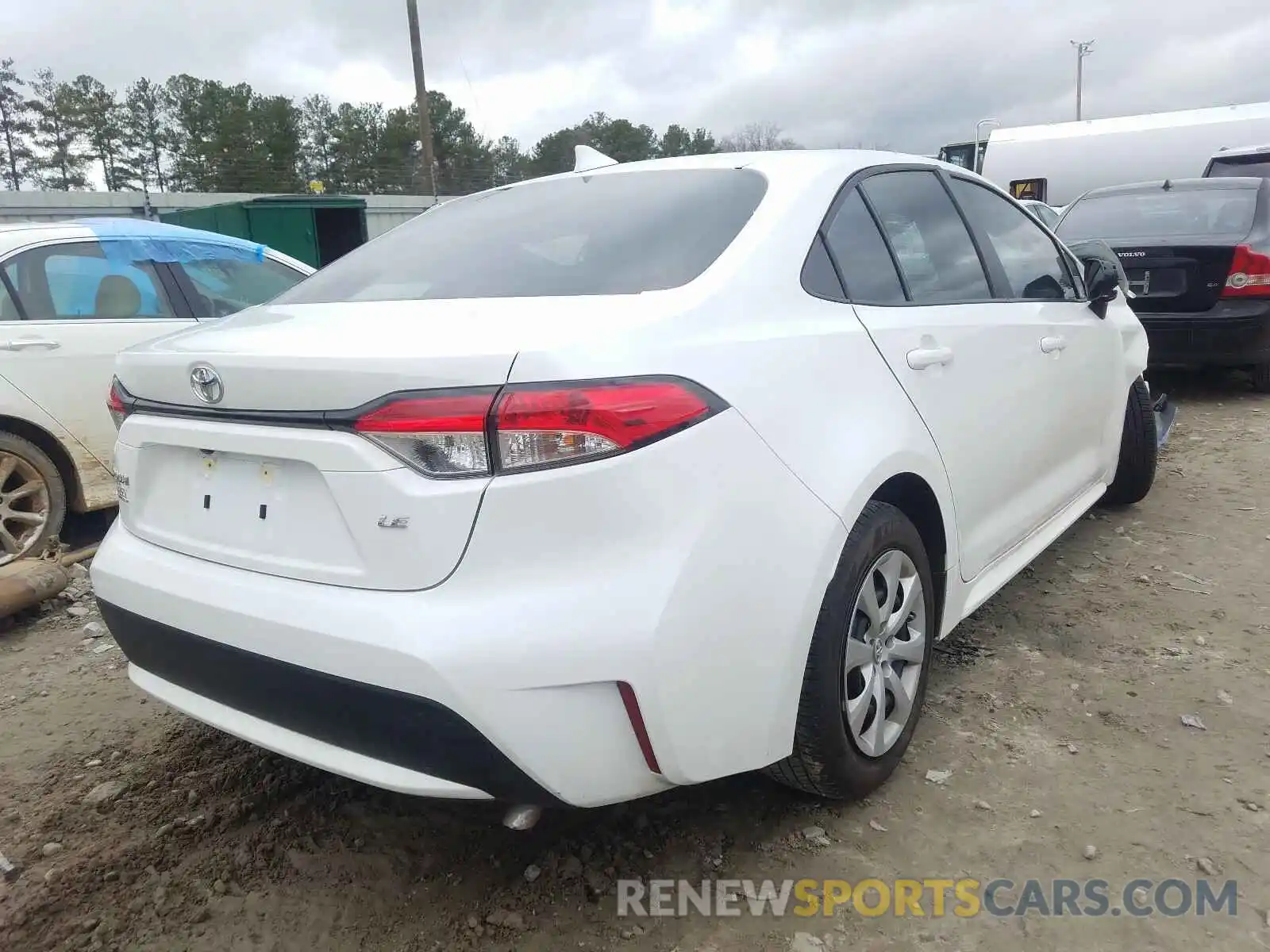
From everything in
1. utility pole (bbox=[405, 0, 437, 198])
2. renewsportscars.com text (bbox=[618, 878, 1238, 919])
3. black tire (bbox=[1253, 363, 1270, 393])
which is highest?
utility pole (bbox=[405, 0, 437, 198])

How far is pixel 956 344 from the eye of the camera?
2.59m

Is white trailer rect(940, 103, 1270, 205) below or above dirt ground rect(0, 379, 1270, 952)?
above

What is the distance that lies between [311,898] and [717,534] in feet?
4.13

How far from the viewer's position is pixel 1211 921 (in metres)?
1.95

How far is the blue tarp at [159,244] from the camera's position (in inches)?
183

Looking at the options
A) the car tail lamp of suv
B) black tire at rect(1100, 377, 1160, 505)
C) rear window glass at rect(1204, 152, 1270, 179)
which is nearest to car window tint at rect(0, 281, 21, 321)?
the car tail lamp of suv

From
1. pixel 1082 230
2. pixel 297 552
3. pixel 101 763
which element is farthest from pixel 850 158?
pixel 1082 230

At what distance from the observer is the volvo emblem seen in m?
1.89

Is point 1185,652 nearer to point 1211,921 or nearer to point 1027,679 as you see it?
point 1027,679

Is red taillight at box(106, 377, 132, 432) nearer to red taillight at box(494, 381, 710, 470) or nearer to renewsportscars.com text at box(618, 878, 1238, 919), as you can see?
red taillight at box(494, 381, 710, 470)

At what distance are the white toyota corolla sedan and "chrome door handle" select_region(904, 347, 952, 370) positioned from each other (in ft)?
0.04

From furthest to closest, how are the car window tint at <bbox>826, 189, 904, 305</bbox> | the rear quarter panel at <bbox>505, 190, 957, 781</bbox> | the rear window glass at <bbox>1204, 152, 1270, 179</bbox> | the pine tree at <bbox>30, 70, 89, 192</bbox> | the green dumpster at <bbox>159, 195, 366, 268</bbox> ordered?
the pine tree at <bbox>30, 70, 89, 192</bbox> < the green dumpster at <bbox>159, 195, 366, 268</bbox> < the rear window glass at <bbox>1204, 152, 1270, 179</bbox> < the car window tint at <bbox>826, 189, 904, 305</bbox> < the rear quarter panel at <bbox>505, 190, 957, 781</bbox>

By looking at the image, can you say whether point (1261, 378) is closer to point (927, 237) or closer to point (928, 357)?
point (927, 237)

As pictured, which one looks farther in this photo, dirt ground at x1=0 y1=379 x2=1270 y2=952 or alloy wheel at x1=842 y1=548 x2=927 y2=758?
alloy wheel at x1=842 y1=548 x2=927 y2=758
